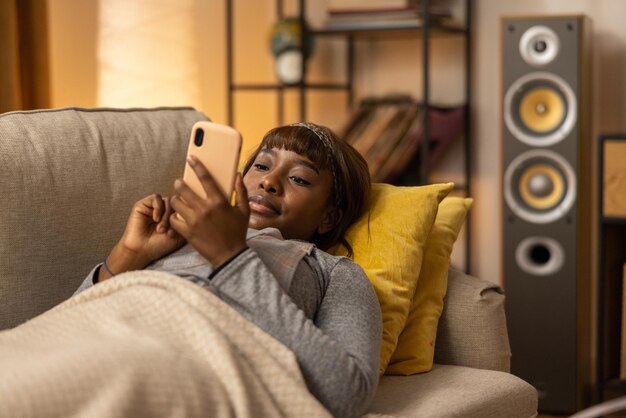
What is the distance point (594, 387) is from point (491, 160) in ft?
2.78

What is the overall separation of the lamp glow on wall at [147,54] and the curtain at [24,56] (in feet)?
1.04

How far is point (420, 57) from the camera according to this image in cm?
351

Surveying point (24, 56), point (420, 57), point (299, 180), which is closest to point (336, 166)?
point (299, 180)

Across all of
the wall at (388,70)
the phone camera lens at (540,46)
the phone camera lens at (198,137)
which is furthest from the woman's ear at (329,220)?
the wall at (388,70)

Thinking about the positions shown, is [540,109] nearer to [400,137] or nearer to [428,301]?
[400,137]

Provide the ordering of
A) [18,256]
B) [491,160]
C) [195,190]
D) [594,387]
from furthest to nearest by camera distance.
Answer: [491,160] → [594,387] → [18,256] → [195,190]

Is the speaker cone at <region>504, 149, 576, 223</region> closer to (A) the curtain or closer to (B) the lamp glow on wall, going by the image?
(B) the lamp glow on wall

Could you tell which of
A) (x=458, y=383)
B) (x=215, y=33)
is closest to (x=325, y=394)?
(x=458, y=383)

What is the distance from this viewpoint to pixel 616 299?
117 inches

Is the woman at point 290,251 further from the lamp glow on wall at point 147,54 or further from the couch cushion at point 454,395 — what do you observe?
the lamp glow on wall at point 147,54

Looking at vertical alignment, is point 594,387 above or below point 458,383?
below

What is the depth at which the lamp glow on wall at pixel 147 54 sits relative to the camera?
3.44 m

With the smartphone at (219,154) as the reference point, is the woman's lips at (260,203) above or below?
below

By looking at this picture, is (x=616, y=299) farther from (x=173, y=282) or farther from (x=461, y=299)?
(x=173, y=282)
